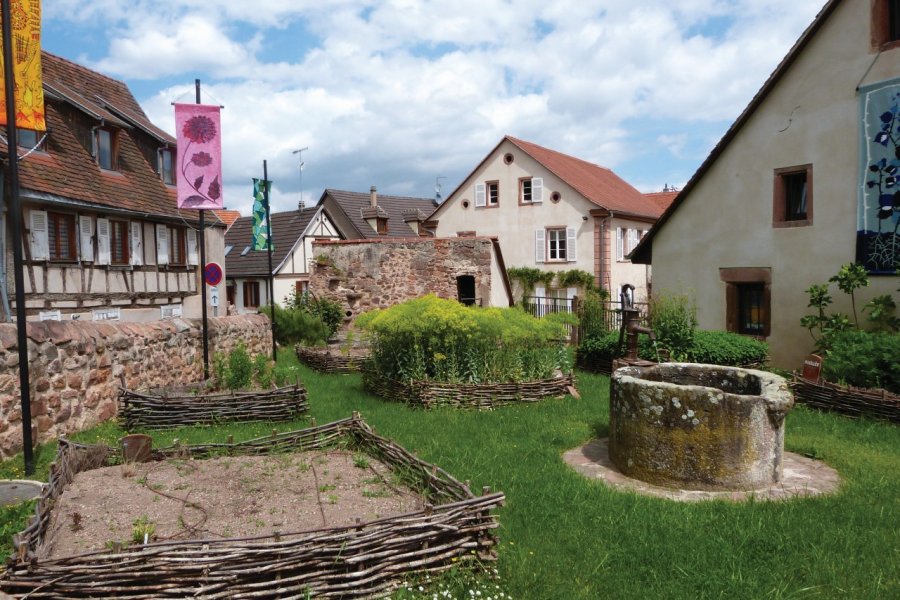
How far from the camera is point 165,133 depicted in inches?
838

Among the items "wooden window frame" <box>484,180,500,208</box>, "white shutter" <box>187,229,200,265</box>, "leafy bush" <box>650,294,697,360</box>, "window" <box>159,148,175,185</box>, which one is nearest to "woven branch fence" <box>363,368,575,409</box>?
"leafy bush" <box>650,294,697,360</box>

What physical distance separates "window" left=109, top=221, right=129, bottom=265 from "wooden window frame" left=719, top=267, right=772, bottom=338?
15970 mm

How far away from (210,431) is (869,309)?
11037mm

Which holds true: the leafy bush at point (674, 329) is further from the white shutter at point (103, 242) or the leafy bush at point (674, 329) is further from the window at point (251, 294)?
the window at point (251, 294)

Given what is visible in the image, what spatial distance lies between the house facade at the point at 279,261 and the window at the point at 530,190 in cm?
942

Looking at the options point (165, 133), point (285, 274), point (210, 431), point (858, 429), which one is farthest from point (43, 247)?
point (858, 429)

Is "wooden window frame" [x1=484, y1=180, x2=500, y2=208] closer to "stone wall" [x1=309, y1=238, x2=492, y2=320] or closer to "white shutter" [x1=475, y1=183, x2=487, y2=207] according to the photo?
"white shutter" [x1=475, y1=183, x2=487, y2=207]

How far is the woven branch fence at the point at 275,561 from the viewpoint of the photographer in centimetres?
363

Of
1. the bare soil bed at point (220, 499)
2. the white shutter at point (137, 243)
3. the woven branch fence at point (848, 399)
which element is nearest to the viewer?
the bare soil bed at point (220, 499)

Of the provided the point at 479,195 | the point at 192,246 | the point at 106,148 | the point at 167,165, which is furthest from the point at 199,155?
the point at 479,195

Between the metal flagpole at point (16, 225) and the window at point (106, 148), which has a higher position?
the window at point (106, 148)

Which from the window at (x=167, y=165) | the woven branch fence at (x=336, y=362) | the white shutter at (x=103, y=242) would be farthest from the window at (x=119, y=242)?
the woven branch fence at (x=336, y=362)

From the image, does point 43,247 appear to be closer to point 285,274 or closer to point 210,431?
point 210,431

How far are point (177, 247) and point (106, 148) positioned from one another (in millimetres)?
3785
